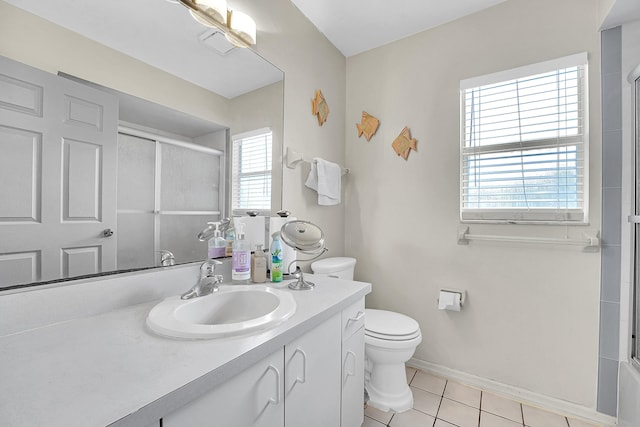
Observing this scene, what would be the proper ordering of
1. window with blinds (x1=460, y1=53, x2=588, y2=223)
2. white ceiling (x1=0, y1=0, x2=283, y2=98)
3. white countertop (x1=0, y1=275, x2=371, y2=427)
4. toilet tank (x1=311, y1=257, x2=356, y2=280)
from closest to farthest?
1. white countertop (x1=0, y1=275, x2=371, y2=427)
2. white ceiling (x1=0, y1=0, x2=283, y2=98)
3. window with blinds (x1=460, y1=53, x2=588, y2=223)
4. toilet tank (x1=311, y1=257, x2=356, y2=280)

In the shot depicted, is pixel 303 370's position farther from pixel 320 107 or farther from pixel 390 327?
pixel 320 107

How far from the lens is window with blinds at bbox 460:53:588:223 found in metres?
1.54

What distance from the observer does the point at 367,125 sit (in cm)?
219

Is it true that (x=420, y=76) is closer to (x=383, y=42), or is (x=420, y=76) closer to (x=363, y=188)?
(x=383, y=42)

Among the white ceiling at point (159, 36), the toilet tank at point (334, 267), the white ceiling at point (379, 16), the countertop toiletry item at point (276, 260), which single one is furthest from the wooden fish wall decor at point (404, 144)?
the countertop toiletry item at point (276, 260)

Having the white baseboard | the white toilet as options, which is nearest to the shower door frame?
the white baseboard

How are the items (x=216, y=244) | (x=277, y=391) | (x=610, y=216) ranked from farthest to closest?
(x=610, y=216)
(x=216, y=244)
(x=277, y=391)

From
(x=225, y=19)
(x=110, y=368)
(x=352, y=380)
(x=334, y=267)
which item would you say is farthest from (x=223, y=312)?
(x=225, y=19)

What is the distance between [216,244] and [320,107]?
126 centimetres

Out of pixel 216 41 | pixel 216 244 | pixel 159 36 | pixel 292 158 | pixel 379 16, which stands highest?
pixel 379 16

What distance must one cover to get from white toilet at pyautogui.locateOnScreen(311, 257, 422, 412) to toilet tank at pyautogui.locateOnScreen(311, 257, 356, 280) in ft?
1.12

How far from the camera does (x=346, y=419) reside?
1.18 m

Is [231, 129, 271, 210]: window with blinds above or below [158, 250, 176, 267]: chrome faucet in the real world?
above

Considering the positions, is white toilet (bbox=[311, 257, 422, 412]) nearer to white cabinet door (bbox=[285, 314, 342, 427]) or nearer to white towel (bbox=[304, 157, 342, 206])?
white cabinet door (bbox=[285, 314, 342, 427])
